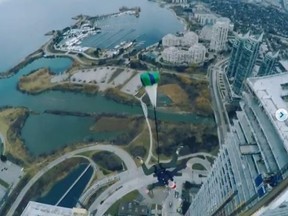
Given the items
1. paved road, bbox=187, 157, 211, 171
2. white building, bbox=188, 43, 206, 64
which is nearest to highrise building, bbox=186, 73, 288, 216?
paved road, bbox=187, 157, 211, 171

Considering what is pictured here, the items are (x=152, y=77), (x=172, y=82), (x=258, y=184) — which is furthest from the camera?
(x=172, y=82)

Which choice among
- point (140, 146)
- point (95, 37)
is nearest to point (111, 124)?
point (140, 146)

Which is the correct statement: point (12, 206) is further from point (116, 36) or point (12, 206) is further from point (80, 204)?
point (116, 36)

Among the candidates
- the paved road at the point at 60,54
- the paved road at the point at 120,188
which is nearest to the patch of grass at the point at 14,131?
the paved road at the point at 120,188

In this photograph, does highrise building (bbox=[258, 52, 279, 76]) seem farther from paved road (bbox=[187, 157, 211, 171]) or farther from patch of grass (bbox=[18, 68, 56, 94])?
patch of grass (bbox=[18, 68, 56, 94])

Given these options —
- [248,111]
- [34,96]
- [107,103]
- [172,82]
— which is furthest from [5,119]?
[248,111]

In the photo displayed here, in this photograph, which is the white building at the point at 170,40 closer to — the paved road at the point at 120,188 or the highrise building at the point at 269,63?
the highrise building at the point at 269,63

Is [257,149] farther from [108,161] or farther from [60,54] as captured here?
[60,54]
